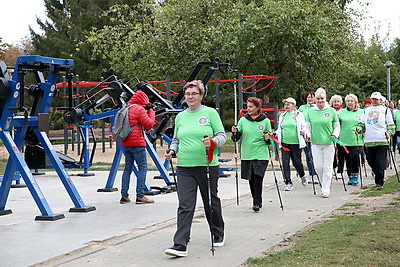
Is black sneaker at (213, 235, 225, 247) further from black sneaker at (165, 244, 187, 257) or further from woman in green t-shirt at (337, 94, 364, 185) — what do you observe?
woman in green t-shirt at (337, 94, 364, 185)

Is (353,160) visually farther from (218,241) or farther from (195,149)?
(195,149)

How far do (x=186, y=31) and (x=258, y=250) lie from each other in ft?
62.3

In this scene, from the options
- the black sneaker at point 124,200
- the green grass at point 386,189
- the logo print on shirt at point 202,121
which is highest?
the logo print on shirt at point 202,121

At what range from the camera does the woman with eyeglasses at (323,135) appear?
39.7 feet

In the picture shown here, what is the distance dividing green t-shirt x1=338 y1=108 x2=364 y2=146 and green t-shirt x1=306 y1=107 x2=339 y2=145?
1817mm

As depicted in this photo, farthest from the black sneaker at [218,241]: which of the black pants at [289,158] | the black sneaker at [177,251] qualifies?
the black pants at [289,158]

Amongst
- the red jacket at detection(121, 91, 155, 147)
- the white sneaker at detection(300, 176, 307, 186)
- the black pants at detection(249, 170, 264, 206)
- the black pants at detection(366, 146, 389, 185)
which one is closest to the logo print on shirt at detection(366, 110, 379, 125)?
the black pants at detection(366, 146, 389, 185)

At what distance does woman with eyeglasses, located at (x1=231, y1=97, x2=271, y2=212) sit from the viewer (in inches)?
408

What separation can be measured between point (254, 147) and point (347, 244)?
3.29 metres

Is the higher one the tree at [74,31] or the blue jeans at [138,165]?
the tree at [74,31]

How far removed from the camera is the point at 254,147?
10.4 meters

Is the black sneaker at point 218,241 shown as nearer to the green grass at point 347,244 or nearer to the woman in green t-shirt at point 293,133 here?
the green grass at point 347,244

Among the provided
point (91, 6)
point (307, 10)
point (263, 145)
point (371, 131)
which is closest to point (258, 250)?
point (263, 145)

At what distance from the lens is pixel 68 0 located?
55000 mm
